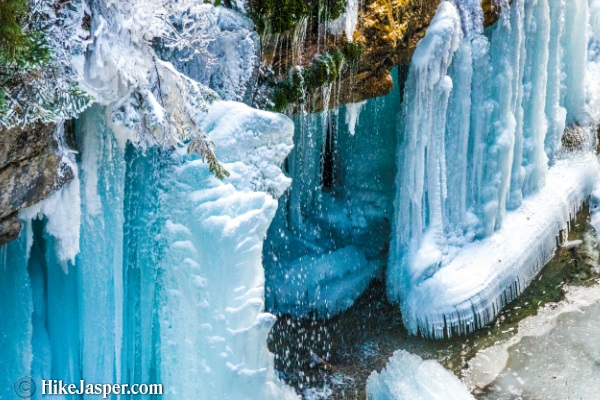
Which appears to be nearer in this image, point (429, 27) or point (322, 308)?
point (429, 27)

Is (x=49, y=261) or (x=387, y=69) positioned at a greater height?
(x=387, y=69)

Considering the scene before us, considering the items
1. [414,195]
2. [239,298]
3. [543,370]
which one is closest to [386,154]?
[414,195]

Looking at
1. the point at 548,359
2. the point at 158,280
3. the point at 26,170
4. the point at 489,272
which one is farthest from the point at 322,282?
the point at 26,170

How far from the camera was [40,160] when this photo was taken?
4.08m

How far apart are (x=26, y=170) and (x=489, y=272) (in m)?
4.37

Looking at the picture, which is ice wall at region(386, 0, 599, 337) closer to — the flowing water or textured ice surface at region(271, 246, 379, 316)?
the flowing water

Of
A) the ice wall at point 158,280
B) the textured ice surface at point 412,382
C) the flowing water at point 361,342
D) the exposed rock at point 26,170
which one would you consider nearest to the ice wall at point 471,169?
the flowing water at point 361,342

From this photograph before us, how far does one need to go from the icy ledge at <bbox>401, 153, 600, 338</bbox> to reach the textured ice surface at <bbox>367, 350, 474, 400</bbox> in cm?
66

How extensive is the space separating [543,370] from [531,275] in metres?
1.29

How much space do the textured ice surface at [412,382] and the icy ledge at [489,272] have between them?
66cm

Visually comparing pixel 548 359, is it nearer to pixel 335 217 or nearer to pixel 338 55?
pixel 335 217

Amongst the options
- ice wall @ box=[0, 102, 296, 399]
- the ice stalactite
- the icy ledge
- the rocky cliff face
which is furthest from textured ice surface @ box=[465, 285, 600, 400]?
ice wall @ box=[0, 102, 296, 399]

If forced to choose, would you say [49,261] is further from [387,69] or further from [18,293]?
[387,69]

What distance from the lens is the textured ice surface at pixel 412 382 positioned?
6.13 metres
